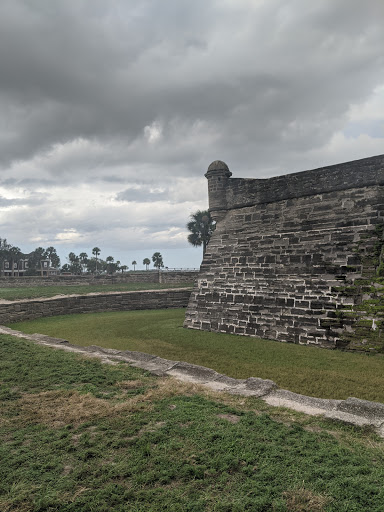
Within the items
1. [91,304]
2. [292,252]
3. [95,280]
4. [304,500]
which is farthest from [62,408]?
[95,280]

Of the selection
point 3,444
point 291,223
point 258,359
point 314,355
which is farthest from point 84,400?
point 291,223

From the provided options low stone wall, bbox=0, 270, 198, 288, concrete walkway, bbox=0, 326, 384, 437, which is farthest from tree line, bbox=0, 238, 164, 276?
concrete walkway, bbox=0, 326, 384, 437

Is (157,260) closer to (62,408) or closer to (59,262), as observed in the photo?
(59,262)

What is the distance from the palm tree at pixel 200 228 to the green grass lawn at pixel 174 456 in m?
30.4

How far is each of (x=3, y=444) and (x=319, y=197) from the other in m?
9.74

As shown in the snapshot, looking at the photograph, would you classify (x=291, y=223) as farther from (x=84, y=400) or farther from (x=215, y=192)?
(x=84, y=400)

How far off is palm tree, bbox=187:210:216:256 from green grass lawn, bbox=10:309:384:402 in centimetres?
2230

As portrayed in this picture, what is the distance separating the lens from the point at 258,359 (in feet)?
24.8

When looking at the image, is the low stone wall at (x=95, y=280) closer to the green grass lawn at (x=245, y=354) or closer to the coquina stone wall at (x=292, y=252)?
the green grass lawn at (x=245, y=354)

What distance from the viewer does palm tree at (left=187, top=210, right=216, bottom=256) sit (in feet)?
114

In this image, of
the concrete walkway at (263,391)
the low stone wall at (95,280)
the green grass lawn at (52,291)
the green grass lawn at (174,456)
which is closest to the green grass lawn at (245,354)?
the concrete walkway at (263,391)

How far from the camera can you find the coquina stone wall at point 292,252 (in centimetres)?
889

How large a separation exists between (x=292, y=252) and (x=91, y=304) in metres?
10.8

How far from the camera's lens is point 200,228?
1385 inches
